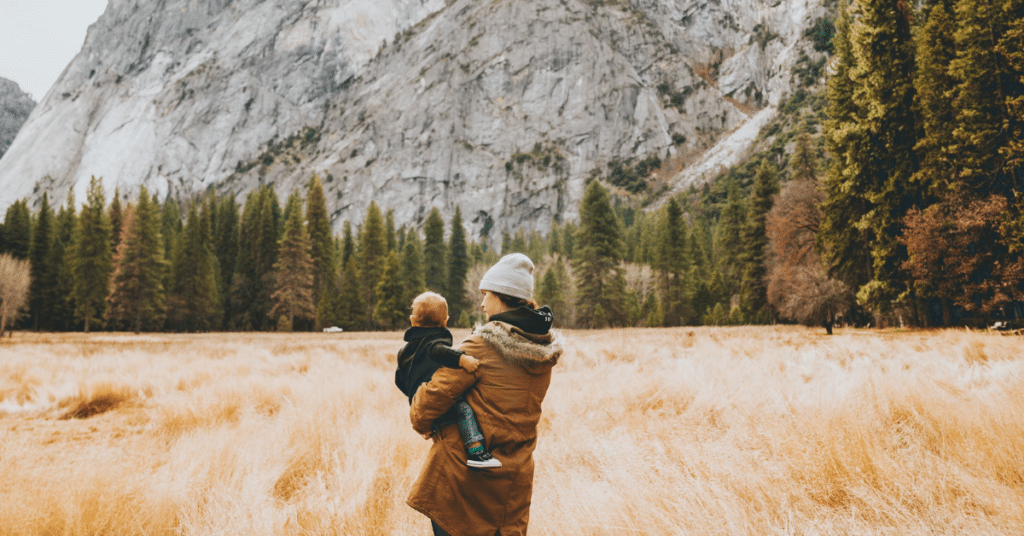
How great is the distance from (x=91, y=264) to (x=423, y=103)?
127m

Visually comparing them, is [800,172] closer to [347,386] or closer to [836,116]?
[836,116]

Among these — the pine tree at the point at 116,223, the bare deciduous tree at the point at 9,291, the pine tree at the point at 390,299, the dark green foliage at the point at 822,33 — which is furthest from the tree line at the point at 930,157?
the dark green foliage at the point at 822,33

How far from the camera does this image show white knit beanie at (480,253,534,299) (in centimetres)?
232

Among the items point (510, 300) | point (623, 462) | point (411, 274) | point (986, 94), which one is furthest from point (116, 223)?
point (986, 94)

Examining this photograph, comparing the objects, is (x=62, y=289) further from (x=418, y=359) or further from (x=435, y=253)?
(x=418, y=359)

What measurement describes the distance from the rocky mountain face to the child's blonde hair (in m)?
146

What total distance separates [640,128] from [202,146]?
148m

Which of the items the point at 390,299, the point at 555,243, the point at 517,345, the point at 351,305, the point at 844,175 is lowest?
the point at 351,305

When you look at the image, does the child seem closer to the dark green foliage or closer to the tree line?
the tree line

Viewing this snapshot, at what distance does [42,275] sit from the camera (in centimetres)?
4597

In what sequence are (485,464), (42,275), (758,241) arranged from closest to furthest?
(485,464), (758,241), (42,275)

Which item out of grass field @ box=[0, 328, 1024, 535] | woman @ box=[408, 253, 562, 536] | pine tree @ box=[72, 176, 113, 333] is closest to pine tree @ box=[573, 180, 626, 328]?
grass field @ box=[0, 328, 1024, 535]

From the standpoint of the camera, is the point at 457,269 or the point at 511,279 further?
the point at 457,269

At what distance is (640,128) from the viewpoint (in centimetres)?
15662
